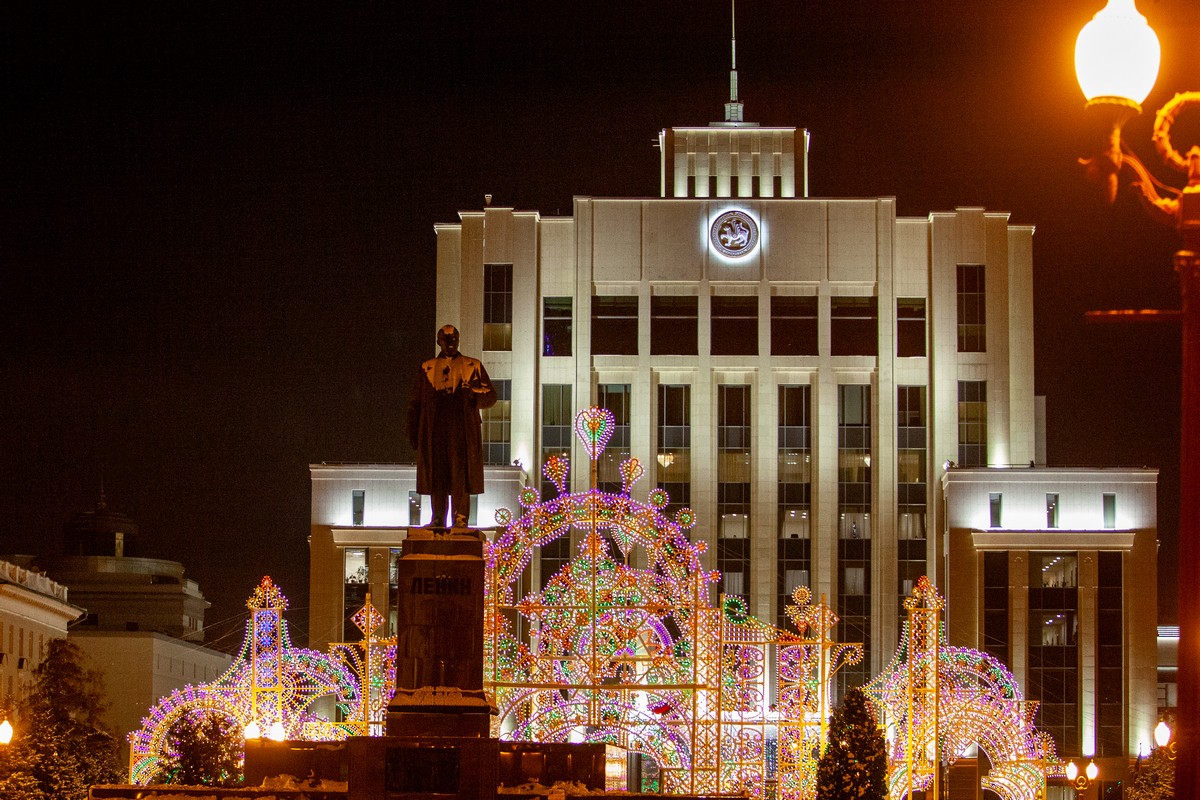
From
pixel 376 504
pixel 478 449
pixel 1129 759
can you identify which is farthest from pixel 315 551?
pixel 478 449

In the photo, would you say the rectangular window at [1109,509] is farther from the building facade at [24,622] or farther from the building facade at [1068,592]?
the building facade at [24,622]

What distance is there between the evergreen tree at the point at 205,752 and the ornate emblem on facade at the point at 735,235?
4502 cm

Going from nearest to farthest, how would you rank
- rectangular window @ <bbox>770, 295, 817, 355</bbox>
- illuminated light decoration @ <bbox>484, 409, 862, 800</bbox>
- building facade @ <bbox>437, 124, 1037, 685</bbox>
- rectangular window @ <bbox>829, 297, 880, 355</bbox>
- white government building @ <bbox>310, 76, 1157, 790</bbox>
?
1. illuminated light decoration @ <bbox>484, 409, 862, 800</bbox>
2. white government building @ <bbox>310, 76, 1157, 790</bbox>
3. building facade @ <bbox>437, 124, 1037, 685</bbox>
4. rectangular window @ <bbox>829, 297, 880, 355</bbox>
5. rectangular window @ <bbox>770, 295, 817, 355</bbox>

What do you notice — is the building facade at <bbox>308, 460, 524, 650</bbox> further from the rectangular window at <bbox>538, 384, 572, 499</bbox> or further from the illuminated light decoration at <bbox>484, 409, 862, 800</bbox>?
the illuminated light decoration at <bbox>484, 409, 862, 800</bbox>

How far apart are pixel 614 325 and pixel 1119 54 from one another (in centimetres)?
6923

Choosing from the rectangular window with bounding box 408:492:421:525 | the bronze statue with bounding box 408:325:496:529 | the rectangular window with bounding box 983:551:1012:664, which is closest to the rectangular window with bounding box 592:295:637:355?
the rectangular window with bounding box 408:492:421:525

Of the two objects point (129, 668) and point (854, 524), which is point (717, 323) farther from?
point (129, 668)

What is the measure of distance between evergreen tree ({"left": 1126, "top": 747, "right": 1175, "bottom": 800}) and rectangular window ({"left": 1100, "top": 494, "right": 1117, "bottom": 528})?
2706 cm

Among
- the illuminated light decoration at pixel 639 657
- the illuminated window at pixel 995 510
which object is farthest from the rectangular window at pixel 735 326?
the illuminated light decoration at pixel 639 657

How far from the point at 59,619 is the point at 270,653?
46.2 meters

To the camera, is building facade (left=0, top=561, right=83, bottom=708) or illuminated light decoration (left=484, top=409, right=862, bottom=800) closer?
illuminated light decoration (left=484, top=409, right=862, bottom=800)

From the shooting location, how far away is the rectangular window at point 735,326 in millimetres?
80250

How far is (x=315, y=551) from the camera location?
75.6m

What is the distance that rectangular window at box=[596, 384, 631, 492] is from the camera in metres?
79.0
